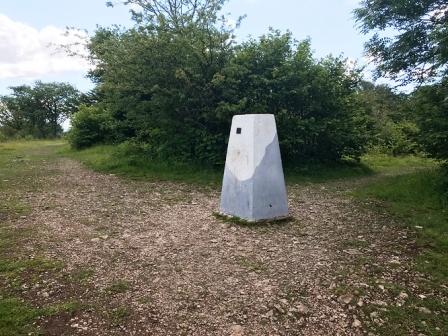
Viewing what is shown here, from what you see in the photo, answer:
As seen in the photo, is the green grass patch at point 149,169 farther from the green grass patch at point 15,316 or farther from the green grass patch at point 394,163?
the green grass patch at point 15,316

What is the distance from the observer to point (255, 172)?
6.09 meters

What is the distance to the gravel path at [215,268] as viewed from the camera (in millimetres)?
3377

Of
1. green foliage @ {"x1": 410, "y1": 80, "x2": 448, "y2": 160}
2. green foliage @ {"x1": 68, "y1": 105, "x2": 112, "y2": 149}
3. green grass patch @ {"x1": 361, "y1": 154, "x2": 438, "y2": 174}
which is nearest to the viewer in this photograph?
green foliage @ {"x1": 410, "y1": 80, "x2": 448, "y2": 160}

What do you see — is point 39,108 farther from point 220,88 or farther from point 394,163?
point 394,163

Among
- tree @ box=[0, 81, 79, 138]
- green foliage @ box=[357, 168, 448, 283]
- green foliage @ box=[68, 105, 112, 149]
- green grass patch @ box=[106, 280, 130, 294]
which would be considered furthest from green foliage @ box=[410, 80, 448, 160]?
tree @ box=[0, 81, 79, 138]

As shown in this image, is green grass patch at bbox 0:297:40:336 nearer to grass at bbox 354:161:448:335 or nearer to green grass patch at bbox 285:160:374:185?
grass at bbox 354:161:448:335

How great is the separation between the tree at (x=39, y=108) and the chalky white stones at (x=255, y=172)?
1579 inches

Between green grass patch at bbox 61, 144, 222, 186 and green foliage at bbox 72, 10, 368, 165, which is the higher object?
green foliage at bbox 72, 10, 368, 165

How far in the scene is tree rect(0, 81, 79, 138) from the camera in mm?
43406

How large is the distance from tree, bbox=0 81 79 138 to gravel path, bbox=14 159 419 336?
3990 cm

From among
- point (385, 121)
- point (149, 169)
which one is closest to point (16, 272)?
point (149, 169)

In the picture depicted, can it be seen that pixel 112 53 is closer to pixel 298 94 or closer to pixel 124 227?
pixel 298 94

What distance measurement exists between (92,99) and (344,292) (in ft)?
96.1

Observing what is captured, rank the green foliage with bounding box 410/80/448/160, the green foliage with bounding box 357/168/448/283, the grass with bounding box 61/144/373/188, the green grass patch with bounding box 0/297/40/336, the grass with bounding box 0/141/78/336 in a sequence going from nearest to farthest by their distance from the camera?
1. the green grass patch with bounding box 0/297/40/336
2. the grass with bounding box 0/141/78/336
3. the green foliage with bounding box 357/168/448/283
4. the green foliage with bounding box 410/80/448/160
5. the grass with bounding box 61/144/373/188
